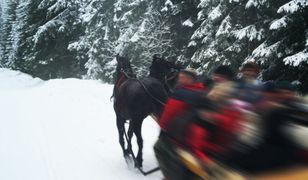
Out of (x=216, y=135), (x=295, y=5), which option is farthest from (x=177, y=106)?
(x=295, y=5)

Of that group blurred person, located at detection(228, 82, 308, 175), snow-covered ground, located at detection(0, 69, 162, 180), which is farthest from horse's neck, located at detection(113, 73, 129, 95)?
blurred person, located at detection(228, 82, 308, 175)

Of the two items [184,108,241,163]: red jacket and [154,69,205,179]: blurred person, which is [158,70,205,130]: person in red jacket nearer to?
[154,69,205,179]: blurred person

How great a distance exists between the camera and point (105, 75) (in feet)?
81.7

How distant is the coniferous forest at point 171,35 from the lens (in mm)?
9977

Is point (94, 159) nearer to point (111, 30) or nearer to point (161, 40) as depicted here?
point (161, 40)

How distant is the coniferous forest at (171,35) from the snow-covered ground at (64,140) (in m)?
3.77

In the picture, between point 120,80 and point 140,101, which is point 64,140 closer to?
point 120,80

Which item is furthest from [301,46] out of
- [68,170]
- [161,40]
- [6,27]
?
[6,27]

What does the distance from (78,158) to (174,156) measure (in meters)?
4.90

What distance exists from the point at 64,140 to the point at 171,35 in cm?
1153

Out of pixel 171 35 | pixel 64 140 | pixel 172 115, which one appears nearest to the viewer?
pixel 172 115

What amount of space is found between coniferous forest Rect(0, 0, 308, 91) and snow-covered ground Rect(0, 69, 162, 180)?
12.4 feet

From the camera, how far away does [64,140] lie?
10.0 metres

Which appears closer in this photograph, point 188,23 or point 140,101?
point 140,101
